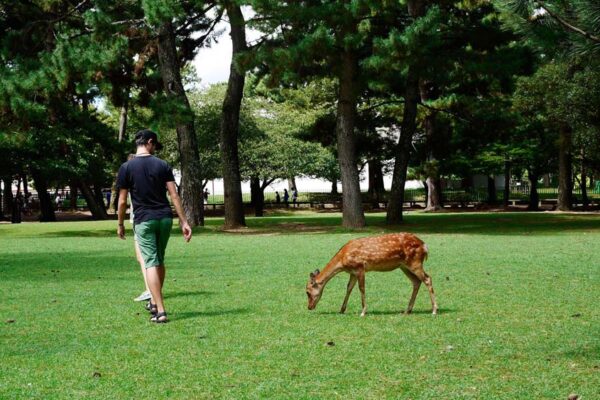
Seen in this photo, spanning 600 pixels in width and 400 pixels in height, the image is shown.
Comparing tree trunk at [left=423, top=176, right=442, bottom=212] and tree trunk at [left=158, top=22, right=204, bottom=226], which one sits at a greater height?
tree trunk at [left=158, top=22, right=204, bottom=226]

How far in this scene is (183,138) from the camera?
3206 centimetres

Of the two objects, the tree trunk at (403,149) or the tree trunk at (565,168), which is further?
the tree trunk at (565,168)

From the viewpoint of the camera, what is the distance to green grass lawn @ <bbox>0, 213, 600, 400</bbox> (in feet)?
21.5

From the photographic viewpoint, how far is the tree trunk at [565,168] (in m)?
43.7

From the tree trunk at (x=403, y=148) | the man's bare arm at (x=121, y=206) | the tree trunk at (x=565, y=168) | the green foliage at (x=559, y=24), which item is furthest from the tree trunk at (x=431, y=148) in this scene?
the man's bare arm at (x=121, y=206)

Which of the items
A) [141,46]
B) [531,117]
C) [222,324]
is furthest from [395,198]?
[222,324]

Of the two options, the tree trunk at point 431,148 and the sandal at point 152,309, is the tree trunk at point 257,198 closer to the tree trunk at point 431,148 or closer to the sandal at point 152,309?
the tree trunk at point 431,148

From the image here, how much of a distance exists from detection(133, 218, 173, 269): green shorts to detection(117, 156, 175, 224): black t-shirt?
2.5 inches

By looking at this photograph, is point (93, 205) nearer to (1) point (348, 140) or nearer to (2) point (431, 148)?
(2) point (431, 148)

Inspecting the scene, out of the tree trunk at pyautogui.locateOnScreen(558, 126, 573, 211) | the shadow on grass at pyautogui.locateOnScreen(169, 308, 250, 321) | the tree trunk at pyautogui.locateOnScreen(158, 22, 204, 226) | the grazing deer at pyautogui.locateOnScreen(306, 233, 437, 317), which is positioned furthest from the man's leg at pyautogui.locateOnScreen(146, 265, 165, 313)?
the tree trunk at pyautogui.locateOnScreen(558, 126, 573, 211)

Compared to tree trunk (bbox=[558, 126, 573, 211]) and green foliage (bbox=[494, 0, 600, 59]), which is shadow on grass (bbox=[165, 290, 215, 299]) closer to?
green foliage (bbox=[494, 0, 600, 59])

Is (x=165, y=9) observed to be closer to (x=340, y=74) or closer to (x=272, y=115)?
(x=340, y=74)

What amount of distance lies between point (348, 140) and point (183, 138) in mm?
6021

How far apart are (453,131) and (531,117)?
5.49 meters
